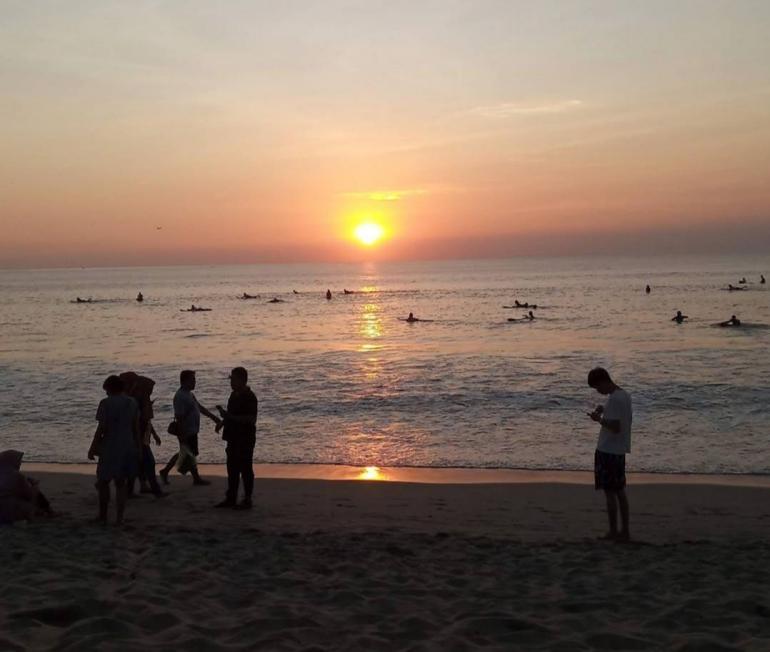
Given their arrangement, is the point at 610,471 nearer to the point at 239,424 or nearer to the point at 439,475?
the point at 239,424

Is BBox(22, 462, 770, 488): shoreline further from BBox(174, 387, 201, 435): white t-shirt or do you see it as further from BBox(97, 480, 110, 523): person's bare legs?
BBox(97, 480, 110, 523): person's bare legs

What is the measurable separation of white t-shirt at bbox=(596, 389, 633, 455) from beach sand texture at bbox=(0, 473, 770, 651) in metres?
0.97

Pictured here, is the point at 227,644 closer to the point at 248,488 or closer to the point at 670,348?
the point at 248,488

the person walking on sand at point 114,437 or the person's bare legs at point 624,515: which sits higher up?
the person walking on sand at point 114,437

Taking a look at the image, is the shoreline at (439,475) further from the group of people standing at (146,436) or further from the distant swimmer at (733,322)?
the distant swimmer at (733,322)

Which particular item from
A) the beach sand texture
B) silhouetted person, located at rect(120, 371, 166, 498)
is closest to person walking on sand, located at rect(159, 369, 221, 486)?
silhouetted person, located at rect(120, 371, 166, 498)

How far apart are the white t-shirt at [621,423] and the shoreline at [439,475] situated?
405 cm

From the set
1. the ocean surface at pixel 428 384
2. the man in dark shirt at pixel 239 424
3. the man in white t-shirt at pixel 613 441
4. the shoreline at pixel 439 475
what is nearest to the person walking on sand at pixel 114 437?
the man in dark shirt at pixel 239 424

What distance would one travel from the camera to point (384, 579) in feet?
20.1

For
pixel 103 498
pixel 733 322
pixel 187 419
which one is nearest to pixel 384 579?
pixel 103 498

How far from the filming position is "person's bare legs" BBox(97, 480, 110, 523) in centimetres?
821

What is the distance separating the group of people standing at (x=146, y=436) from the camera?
26.7ft

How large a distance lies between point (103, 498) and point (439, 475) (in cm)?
575

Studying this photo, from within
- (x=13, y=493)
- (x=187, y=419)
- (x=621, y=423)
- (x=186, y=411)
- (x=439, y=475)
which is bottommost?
(x=439, y=475)
